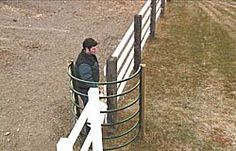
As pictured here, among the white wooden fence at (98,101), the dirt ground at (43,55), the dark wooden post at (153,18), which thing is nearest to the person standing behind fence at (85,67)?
the white wooden fence at (98,101)

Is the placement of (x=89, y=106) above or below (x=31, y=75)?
above

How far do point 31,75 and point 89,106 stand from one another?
12.8 feet

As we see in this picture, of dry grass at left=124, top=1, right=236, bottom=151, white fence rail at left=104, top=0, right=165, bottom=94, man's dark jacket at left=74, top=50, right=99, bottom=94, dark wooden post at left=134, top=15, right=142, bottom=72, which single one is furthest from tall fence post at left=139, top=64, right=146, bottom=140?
dark wooden post at left=134, top=15, right=142, bottom=72

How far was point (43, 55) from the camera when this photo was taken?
9234 millimetres

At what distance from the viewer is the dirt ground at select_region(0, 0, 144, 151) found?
A: 6.48 metres

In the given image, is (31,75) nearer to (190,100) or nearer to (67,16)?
(190,100)

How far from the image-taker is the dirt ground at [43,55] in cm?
648

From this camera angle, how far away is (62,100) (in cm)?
731

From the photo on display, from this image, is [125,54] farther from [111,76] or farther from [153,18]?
[153,18]

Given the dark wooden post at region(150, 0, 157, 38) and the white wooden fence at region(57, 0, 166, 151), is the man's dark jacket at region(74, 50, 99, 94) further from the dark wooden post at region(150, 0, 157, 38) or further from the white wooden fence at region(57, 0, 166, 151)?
the dark wooden post at region(150, 0, 157, 38)

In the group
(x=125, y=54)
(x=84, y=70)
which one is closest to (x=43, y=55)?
(x=125, y=54)

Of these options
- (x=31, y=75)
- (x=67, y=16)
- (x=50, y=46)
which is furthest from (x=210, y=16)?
(x=31, y=75)

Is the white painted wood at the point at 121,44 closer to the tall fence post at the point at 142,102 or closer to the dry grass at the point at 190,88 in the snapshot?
the tall fence post at the point at 142,102

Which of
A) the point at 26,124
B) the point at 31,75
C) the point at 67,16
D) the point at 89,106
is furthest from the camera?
the point at 67,16
